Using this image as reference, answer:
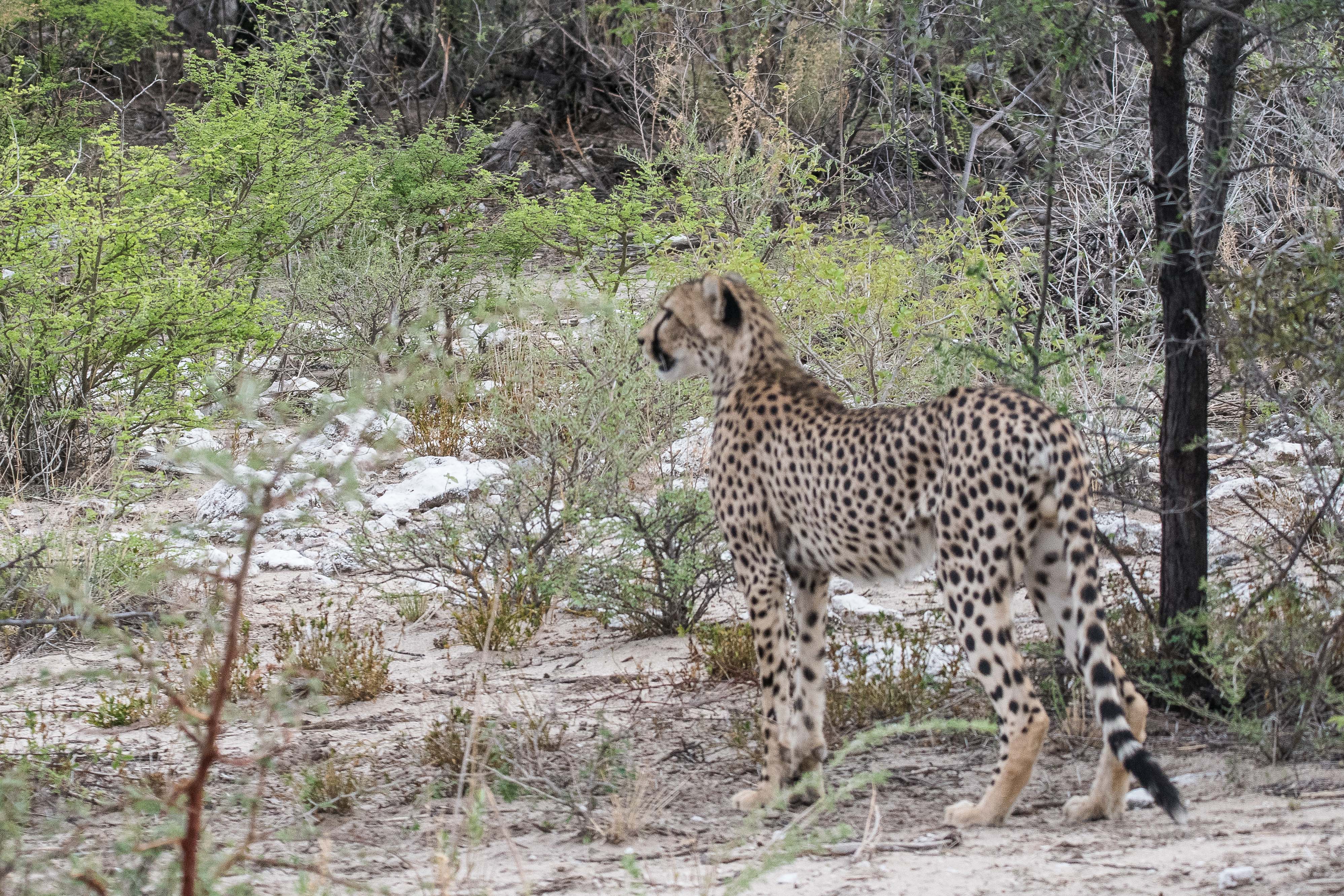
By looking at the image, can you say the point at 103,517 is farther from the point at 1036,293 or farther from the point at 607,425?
the point at 1036,293

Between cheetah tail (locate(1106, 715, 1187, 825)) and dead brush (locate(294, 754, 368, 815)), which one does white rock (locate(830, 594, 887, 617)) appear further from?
cheetah tail (locate(1106, 715, 1187, 825))

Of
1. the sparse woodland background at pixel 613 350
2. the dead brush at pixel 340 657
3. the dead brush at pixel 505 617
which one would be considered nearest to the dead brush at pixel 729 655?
the sparse woodland background at pixel 613 350

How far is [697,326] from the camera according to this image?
15.7 feet

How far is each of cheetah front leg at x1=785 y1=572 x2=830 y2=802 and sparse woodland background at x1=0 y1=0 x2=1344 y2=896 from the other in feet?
1.19

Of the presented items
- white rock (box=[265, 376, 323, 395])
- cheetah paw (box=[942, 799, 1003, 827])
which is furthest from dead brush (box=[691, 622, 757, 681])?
white rock (box=[265, 376, 323, 395])

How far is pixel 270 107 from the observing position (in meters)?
9.74

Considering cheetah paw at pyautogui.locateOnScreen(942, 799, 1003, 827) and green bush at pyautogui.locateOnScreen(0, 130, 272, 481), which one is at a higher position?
green bush at pyautogui.locateOnScreen(0, 130, 272, 481)

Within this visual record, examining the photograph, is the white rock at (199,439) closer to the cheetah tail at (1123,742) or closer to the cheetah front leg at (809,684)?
the cheetah front leg at (809,684)

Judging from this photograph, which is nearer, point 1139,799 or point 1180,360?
point 1139,799

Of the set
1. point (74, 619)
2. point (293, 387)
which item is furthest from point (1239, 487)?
point (293, 387)

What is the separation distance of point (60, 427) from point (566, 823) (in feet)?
18.0

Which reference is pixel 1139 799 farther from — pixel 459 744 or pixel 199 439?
pixel 199 439

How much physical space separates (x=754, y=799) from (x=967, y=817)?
0.69m

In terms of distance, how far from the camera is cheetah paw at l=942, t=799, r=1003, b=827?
387 centimetres
